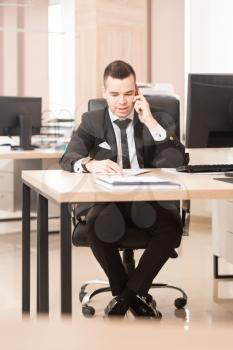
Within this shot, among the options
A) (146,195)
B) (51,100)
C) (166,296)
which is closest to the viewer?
(146,195)

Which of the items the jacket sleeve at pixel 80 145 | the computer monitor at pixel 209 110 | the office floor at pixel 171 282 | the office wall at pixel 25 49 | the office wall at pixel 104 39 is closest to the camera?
the computer monitor at pixel 209 110

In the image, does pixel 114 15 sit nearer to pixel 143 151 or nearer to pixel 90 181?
pixel 143 151

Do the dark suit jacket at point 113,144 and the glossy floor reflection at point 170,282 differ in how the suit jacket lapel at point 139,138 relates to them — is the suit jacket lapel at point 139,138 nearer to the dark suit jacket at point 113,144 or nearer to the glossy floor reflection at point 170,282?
the dark suit jacket at point 113,144

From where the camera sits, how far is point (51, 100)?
25.3 feet

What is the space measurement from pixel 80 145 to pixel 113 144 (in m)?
0.16

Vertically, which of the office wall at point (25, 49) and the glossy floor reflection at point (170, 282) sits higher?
the office wall at point (25, 49)

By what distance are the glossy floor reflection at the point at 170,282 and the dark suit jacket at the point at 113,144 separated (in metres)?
0.74

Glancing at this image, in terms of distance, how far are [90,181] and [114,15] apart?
4937 millimetres

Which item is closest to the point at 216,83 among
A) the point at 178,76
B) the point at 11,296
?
the point at 11,296

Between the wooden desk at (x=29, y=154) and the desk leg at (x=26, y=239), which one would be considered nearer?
the desk leg at (x=26, y=239)

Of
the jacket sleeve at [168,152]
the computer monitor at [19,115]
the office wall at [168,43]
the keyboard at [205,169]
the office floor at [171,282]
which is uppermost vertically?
the office wall at [168,43]

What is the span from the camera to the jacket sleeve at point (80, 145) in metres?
2.75

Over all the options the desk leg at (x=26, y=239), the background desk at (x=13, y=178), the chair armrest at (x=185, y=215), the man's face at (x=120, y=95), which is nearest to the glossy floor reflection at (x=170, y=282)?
the desk leg at (x=26, y=239)

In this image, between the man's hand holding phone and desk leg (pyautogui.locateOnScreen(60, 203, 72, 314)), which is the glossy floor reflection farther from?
the man's hand holding phone
